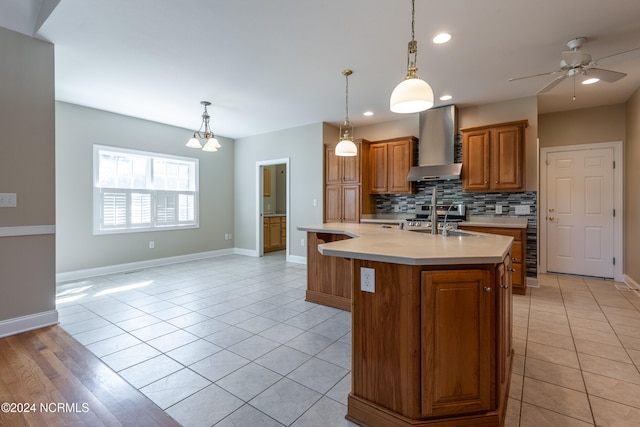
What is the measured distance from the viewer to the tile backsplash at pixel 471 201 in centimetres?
416

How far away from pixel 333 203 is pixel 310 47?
9.83 feet

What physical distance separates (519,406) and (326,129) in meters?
4.92

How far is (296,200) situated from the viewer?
5.98 m

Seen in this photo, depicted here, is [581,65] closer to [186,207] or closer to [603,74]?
[603,74]

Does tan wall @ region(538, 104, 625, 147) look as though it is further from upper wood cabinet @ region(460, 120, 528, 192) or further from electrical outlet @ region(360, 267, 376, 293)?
electrical outlet @ region(360, 267, 376, 293)

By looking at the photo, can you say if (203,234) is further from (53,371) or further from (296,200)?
(53,371)

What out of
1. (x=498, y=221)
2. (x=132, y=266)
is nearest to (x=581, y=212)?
(x=498, y=221)

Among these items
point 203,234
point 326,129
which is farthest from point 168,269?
point 326,129

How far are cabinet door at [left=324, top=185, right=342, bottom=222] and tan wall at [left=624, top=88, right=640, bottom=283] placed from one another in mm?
4081

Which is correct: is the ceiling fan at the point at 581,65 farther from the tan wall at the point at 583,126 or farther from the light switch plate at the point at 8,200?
the light switch plate at the point at 8,200

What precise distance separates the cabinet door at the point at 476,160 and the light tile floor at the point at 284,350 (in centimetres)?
162

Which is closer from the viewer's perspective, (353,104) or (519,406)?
(519,406)

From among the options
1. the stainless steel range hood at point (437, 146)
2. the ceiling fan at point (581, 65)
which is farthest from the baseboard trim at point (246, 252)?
the ceiling fan at point (581, 65)

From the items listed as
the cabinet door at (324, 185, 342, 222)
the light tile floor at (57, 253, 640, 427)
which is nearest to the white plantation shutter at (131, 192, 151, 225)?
the light tile floor at (57, 253, 640, 427)
